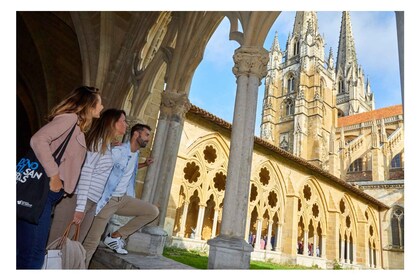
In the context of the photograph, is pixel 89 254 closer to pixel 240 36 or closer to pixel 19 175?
pixel 19 175

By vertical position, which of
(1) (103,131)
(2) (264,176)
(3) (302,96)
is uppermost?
(3) (302,96)

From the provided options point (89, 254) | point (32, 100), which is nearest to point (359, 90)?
point (32, 100)

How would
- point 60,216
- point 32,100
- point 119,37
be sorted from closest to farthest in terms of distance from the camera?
point 60,216, point 119,37, point 32,100

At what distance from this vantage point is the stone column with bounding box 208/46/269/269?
2.98m

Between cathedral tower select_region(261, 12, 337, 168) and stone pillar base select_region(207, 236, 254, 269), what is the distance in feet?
102

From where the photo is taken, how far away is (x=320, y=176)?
14898 mm

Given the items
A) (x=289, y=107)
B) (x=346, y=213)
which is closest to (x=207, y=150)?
(x=346, y=213)

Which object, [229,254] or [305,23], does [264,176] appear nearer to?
[229,254]

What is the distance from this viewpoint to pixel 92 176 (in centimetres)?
231

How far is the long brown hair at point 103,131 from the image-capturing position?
224 centimetres

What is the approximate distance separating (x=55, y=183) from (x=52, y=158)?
12 centimetres

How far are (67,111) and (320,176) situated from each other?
14353 mm

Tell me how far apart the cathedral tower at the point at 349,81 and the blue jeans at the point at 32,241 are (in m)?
52.4

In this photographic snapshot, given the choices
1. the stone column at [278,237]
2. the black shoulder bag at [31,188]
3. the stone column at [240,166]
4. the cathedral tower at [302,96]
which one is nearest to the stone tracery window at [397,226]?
the stone column at [278,237]
